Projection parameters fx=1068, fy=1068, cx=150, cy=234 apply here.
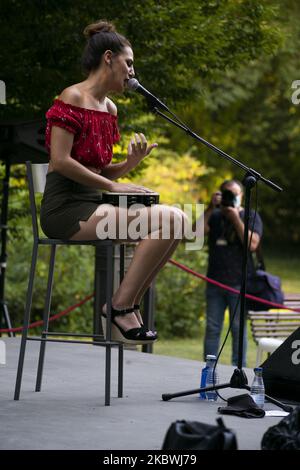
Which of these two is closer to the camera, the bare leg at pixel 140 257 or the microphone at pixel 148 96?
the microphone at pixel 148 96

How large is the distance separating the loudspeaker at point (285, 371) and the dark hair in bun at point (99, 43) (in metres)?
1.81

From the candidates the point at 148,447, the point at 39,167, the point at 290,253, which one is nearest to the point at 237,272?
the point at 39,167

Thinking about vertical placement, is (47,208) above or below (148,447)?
above

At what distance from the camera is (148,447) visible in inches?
181

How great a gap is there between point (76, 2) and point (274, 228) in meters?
27.6

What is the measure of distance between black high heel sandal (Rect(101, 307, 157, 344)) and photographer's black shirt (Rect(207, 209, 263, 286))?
4499 mm

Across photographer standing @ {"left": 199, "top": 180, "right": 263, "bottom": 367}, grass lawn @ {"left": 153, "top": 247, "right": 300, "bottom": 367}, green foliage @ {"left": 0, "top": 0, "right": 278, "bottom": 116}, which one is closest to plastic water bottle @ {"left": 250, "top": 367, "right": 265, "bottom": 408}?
photographer standing @ {"left": 199, "top": 180, "right": 263, "bottom": 367}

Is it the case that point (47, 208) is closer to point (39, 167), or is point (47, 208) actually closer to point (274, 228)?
point (39, 167)

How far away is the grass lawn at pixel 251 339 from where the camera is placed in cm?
1355

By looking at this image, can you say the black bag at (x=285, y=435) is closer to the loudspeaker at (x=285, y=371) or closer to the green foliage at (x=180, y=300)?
the loudspeaker at (x=285, y=371)

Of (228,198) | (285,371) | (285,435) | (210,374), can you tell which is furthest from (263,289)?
(285,435)

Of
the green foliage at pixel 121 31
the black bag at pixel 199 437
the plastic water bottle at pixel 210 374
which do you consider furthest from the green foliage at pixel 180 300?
the black bag at pixel 199 437

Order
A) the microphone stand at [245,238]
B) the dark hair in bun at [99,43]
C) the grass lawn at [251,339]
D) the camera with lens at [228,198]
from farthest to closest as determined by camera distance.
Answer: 1. the grass lawn at [251,339]
2. the camera with lens at [228,198]
3. the dark hair in bun at [99,43]
4. the microphone stand at [245,238]

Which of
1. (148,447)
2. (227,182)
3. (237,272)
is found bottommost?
(148,447)
